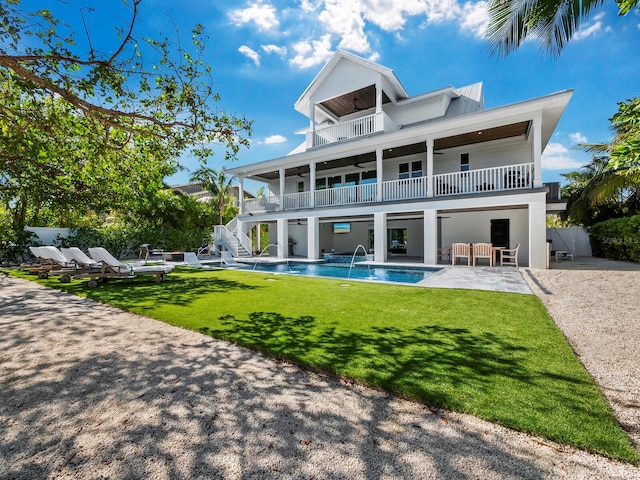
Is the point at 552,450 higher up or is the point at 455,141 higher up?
the point at 455,141

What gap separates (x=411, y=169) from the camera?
1814 cm

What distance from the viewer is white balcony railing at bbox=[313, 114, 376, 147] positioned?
17500 mm

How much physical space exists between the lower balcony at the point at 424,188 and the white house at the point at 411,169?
0.06 m

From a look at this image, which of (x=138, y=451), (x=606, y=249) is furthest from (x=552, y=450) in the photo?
(x=606, y=249)

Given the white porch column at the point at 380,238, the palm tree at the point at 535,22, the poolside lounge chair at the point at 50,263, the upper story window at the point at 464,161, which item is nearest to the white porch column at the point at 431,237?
the white porch column at the point at 380,238

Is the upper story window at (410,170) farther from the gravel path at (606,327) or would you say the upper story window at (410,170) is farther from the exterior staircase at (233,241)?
the exterior staircase at (233,241)

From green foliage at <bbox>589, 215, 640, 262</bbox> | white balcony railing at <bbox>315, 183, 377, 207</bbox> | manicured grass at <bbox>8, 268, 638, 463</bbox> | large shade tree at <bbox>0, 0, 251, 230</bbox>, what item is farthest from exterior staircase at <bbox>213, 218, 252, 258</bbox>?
green foliage at <bbox>589, 215, 640, 262</bbox>

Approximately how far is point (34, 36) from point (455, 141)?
52.2 feet

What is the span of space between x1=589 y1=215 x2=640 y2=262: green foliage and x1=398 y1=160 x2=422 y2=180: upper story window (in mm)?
10478

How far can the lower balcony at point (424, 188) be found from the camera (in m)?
13.1

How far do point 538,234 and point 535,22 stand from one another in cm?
811

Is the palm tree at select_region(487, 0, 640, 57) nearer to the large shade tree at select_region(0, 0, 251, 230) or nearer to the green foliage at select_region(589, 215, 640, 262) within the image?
the large shade tree at select_region(0, 0, 251, 230)

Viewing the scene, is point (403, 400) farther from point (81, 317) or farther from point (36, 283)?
point (36, 283)

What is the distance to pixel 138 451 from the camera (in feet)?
6.82
